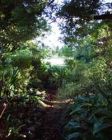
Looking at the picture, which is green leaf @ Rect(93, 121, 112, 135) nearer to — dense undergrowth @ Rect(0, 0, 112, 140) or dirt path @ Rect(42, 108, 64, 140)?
dense undergrowth @ Rect(0, 0, 112, 140)

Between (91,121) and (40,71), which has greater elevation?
(40,71)

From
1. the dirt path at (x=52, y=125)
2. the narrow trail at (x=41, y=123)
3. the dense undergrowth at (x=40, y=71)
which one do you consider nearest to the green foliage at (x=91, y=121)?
the dense undergrowth at (x=40, y=71)

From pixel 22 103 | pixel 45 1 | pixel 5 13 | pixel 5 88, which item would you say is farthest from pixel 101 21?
pixel 5 88

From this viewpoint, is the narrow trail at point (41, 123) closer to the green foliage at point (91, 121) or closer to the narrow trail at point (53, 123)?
the narrow trail at point (53, 123)

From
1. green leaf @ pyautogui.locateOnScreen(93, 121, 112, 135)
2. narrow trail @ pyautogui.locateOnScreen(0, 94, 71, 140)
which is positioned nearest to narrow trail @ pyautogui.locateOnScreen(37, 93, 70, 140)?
narrow trail @ pyautogui.locateOnScreen(0, 94, 71, 140)

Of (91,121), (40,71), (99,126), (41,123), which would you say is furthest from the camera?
(40,71)

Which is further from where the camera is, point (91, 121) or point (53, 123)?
point (53, 123)

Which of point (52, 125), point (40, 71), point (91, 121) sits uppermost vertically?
point (40, 71)

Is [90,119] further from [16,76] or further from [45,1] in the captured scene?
[16,76]

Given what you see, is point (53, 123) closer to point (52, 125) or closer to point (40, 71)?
point (52, 125)

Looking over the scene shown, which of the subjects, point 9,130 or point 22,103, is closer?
point 9,130

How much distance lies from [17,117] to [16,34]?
3.10 metres

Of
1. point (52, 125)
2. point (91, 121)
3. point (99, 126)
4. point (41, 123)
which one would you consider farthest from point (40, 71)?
point (99, 126)

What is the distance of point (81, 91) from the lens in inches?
433
